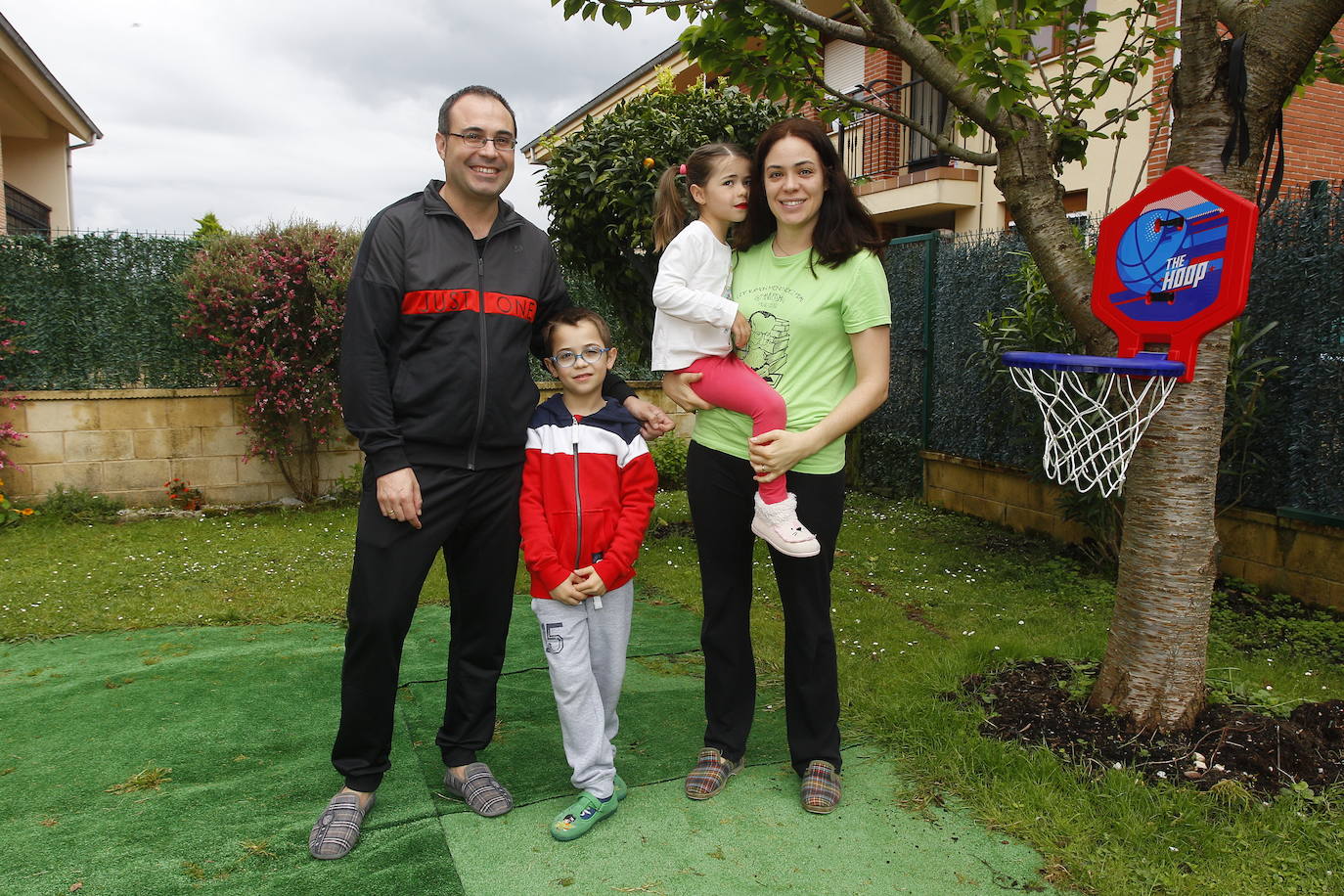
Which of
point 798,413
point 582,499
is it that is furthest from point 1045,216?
point 582,499

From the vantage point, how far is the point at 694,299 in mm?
2604

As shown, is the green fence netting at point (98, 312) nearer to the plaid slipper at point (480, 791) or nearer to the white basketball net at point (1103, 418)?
the plaid slipper at point (480, 791)

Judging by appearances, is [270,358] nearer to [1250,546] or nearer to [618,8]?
[618,8]

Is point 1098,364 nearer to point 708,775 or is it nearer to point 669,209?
point 669,209

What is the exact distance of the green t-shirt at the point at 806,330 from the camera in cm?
255

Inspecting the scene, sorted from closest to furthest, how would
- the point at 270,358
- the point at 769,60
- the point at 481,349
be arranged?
the point at 481,349 < the point at 769,60 < the point at 270,358

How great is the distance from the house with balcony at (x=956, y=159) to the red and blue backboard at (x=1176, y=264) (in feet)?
16.9

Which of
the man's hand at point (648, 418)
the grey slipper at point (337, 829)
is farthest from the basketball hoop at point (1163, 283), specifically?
the grey slipper at point (337, 829)

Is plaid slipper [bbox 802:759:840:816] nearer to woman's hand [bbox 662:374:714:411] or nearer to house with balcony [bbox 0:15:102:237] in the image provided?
woman's hand [bbox 662:374:714:411]

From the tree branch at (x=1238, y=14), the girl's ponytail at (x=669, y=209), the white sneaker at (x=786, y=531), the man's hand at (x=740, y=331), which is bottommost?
the white sneaker at (x=786, y=531)

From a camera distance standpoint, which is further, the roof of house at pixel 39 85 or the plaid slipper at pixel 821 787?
the roof of house at pixel 39 85

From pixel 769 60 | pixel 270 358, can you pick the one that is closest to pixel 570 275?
pixel 270 358

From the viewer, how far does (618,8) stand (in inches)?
143

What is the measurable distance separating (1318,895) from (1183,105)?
2.33 m
